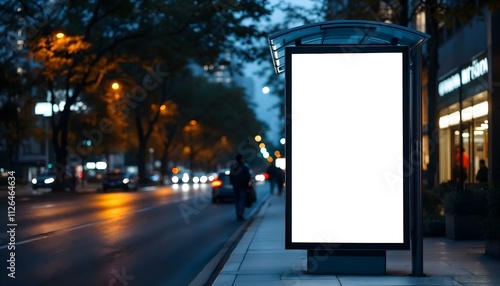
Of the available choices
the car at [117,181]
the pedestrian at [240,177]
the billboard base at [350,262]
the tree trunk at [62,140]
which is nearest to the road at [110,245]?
the pedestrian at [240,177]

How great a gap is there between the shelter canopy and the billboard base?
2987mm

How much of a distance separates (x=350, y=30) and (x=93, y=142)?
59488mm

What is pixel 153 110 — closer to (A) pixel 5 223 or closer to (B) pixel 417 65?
(A) pixel 5 223

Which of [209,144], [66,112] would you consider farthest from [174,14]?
[209,144]

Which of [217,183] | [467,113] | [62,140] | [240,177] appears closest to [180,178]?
[62,140]

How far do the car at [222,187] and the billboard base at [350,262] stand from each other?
25657 millimetres

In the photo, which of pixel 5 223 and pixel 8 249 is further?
pixel 5 223

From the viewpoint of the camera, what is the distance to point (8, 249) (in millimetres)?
16156

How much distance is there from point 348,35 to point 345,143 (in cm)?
175

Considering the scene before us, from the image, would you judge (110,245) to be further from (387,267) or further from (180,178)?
(180,178)

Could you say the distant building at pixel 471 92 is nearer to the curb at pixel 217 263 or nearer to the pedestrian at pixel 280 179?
the curb at pixel 217 263

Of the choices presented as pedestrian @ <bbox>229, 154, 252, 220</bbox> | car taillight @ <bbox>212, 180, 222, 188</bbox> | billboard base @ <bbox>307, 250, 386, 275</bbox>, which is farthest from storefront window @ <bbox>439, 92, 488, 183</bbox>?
billboard base @ <bbox>307, 250, 386, 275</bbox>

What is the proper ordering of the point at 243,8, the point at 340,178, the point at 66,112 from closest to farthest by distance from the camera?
the point at 340,178, the point at 243,8, the point at 66,112

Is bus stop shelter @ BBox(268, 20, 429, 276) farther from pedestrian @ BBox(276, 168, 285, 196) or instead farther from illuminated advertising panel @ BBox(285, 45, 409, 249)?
pedestrian @ BBox(276, 168, 285, 196)
